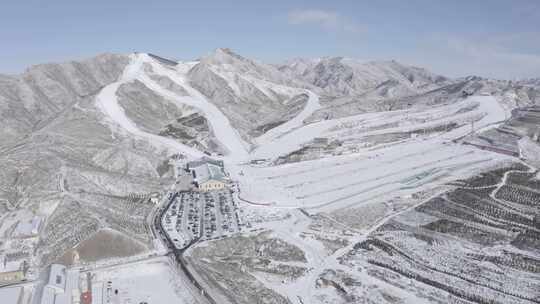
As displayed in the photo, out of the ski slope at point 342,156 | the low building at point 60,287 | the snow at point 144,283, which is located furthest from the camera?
the ski slope at point 342,156

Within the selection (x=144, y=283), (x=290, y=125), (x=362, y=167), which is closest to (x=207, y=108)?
(x=290, y=125)

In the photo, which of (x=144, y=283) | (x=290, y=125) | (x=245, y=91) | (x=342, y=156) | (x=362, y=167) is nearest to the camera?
(x=144, y=283)

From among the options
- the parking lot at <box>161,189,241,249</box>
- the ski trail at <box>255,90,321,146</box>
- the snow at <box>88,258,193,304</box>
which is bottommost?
the snow at <box>88,258,193,304</box>

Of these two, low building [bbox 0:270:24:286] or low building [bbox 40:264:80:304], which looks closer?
low building [bbox 40:264:80:304]

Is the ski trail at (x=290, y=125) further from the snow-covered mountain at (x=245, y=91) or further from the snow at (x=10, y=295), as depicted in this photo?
the snow at (x=10, y=295)

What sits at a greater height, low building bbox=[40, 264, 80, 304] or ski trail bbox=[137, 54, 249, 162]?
Answer: ski trail bbox=[137, 54, 249, 162]

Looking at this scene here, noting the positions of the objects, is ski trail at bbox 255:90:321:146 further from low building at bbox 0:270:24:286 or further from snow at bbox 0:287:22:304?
snow at bbox 0:287:22:304

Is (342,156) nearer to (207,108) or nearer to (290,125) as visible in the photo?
(290,125)

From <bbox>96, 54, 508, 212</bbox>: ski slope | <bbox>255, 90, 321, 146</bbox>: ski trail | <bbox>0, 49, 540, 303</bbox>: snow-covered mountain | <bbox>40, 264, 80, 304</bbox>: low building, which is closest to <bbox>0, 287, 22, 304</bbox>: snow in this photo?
<bbox>40, 264, 80, 304</bbox>: low building

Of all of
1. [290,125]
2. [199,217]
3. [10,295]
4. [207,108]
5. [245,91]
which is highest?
[245,91]

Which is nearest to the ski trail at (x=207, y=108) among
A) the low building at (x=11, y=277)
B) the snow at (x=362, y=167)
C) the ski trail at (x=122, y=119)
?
the snow at (x=362, y=167)

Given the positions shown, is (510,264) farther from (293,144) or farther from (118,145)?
(118,145)
